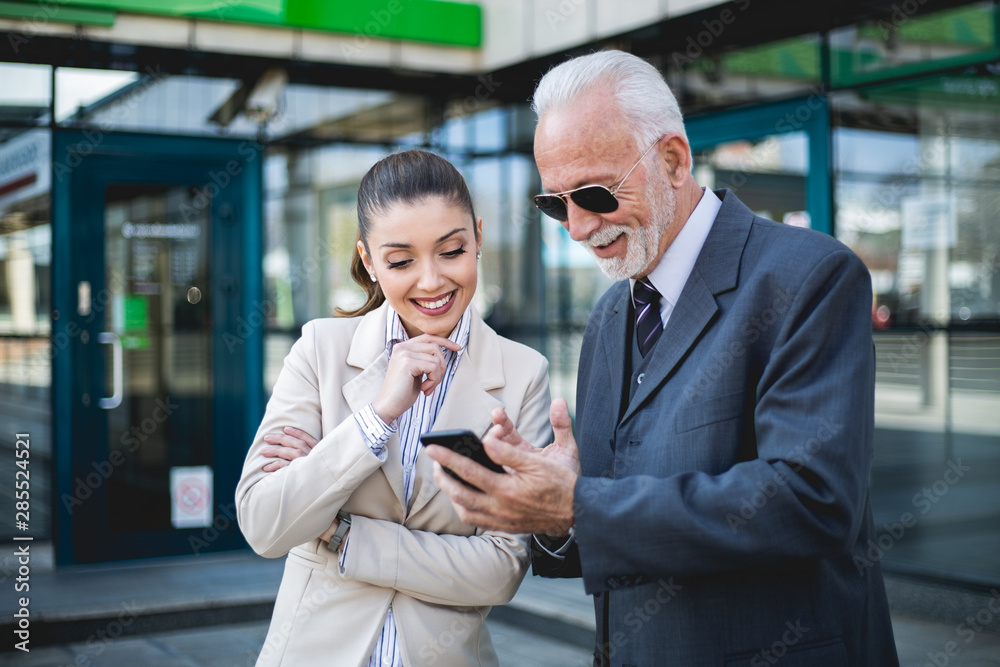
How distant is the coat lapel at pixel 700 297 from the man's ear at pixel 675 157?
0.36 feet

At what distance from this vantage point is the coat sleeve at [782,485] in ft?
4.58

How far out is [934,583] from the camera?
16.4 feet

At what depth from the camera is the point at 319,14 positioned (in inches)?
253

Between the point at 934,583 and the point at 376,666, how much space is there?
418cm

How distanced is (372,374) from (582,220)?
1.97 ft

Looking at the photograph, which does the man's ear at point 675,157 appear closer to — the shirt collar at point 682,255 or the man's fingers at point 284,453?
the shirt collar at point 682,255

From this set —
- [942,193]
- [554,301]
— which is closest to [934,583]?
[942,193]
